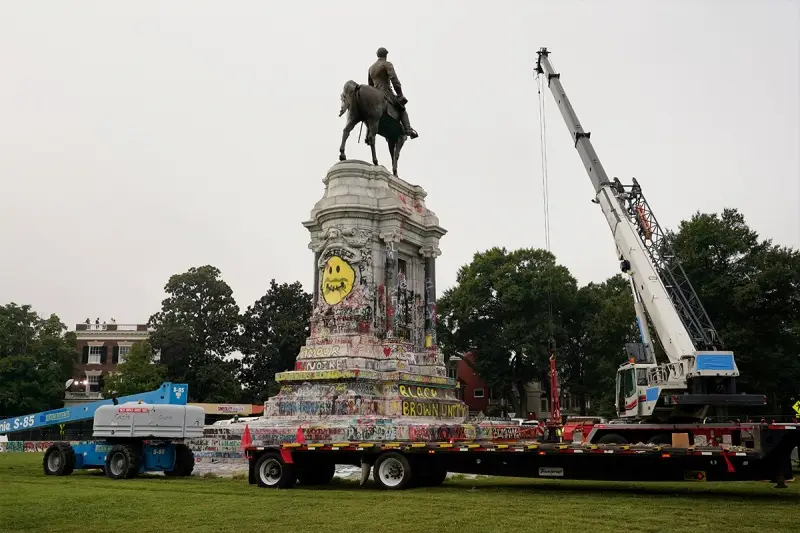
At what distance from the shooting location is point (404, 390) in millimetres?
26859

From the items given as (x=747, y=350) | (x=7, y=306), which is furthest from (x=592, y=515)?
(x=7, y=306)

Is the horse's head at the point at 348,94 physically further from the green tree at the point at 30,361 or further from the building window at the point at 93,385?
the building window at the point at 93,385

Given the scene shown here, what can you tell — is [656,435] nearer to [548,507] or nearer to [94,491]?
[548,507]

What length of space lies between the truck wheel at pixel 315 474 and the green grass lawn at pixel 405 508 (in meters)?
0.39

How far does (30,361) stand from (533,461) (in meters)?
57.5

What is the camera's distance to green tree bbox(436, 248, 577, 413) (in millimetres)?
59031

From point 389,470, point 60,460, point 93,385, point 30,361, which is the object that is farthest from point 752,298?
point 93,385

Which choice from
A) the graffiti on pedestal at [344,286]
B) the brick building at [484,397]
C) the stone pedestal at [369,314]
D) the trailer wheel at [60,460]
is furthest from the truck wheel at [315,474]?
the brick building at [484,397]

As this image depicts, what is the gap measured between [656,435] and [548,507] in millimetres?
8915

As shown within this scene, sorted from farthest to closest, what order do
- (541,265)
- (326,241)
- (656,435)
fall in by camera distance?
(541,265) < (326,241) < (656,435)

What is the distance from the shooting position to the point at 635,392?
23625mm

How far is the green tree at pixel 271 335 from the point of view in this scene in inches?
2414

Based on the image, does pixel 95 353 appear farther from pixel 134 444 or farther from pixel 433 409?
pixel 134 444

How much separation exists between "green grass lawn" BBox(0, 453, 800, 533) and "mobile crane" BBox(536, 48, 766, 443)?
3579 mm
